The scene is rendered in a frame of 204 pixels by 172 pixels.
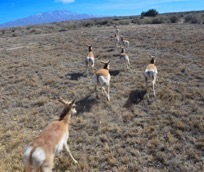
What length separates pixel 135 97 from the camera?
12781 mm

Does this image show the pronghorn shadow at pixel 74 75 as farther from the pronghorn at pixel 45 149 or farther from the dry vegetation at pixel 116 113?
the pronghorn at pixel 45 149

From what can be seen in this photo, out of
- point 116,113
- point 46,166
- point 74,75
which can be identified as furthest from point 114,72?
point 46,166

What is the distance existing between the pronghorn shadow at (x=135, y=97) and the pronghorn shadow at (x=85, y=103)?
1.59 metres

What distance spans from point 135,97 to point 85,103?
7.90 ft

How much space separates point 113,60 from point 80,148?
11871mm

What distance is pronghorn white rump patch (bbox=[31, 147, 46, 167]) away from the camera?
18.9 ft

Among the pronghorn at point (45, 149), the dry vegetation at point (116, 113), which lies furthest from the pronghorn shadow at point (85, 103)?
the pronghorn at point (45, 149)

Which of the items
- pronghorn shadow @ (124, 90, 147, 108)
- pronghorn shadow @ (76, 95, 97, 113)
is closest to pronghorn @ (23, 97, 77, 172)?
pronghorn shadow @ (76, 95, 97, 113)

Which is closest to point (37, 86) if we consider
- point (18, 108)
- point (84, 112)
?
point (18, 108)

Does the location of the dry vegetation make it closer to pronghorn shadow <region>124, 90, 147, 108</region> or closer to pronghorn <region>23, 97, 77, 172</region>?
pronghorn shadow <region>124, 90, 147, 108</region>

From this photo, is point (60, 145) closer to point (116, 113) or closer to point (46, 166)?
point (46, 166)

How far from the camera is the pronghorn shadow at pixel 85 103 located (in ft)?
39.0

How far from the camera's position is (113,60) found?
65.6ft

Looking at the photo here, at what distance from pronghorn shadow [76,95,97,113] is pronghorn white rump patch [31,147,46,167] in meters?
5.76
